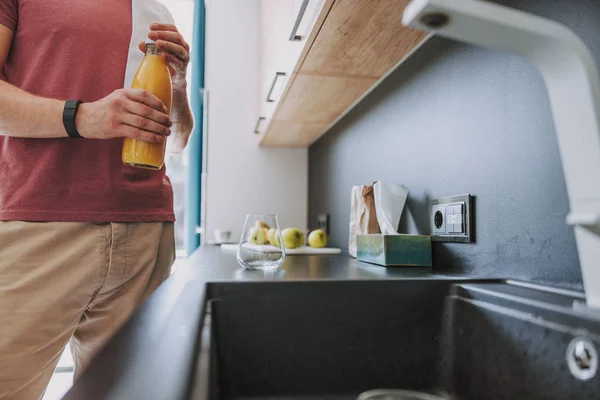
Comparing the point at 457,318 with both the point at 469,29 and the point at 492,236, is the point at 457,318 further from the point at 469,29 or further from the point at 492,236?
the point at 469,29

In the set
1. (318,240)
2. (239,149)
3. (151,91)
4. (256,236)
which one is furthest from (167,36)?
(239,149)

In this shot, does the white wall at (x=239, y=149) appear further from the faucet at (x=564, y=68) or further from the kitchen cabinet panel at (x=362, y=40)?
the faucet at (x=564, y=68)

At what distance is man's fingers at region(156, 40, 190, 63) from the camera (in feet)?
3.10

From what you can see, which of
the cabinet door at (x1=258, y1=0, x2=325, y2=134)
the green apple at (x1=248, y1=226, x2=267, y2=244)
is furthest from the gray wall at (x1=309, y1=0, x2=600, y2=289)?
the green apple at (x1=248, y1=226, x2=267, y2=244)

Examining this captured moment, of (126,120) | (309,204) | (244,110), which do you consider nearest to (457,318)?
(126,120)

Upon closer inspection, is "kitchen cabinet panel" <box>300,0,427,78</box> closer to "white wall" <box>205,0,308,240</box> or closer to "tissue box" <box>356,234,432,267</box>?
"tissue box" <box>356,234,432,267</box>

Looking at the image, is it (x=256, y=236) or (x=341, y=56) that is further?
(x=341, y=56)

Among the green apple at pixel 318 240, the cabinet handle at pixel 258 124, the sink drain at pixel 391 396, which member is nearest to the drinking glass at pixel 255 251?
the sink drain at pixel 391 396

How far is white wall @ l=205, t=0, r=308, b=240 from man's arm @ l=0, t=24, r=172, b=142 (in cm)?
153

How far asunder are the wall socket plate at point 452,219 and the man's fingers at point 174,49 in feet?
2.27

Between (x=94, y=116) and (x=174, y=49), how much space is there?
9.6 inches

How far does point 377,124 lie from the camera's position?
4.69 feet

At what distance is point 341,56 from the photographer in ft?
3.80

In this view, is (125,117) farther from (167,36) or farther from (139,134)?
(167,36)
